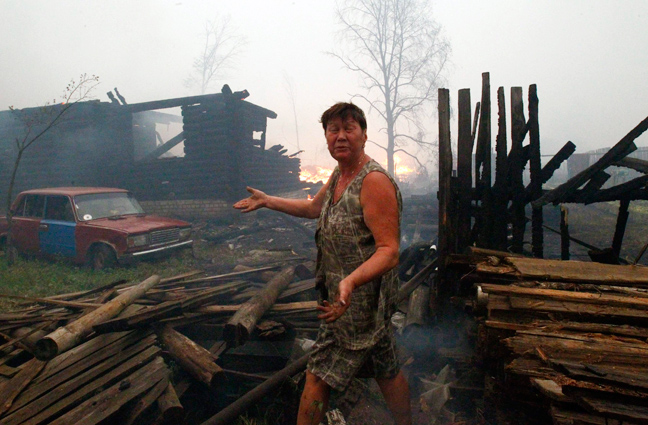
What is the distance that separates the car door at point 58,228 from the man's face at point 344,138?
8.22 m

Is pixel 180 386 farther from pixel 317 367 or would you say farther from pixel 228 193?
pixel 228 193

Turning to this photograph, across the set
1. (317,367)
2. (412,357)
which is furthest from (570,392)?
(412,357)

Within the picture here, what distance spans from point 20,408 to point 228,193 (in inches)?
461

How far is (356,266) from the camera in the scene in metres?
2.31

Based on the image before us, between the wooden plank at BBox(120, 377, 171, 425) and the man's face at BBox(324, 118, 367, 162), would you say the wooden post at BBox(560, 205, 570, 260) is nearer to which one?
the man's face at BBox(324, 118, 367, 162)

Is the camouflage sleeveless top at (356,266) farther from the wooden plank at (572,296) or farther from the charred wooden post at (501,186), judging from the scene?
the charred wooden post at (501,186)

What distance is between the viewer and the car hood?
8102 millimetres

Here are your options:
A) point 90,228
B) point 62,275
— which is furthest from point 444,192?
point 62,275

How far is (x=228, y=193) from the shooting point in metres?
14.3

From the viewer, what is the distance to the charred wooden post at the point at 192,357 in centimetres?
320

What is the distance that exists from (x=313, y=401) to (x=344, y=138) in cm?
167

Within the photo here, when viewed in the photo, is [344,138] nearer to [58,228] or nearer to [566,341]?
[566,341]

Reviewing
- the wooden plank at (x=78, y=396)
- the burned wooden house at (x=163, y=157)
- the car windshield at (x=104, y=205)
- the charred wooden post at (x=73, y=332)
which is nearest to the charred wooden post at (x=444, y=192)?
the wooden plank at (x=78, y=396)

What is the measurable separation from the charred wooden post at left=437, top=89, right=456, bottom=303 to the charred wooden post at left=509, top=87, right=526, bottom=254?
2.40 ft
